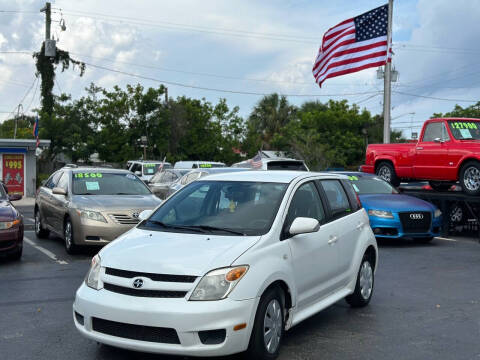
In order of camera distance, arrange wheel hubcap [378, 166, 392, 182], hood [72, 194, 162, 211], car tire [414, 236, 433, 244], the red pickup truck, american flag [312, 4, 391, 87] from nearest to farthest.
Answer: hood [72, 194, 162, 211] < the red pickup truck < car tire [414, 236, 433, 244] < wheel hubcap [378, 166, 392, 182] < american flag [312, 4, 391, 87]

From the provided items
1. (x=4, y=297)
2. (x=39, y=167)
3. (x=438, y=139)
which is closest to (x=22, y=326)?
(x=4, y=297)

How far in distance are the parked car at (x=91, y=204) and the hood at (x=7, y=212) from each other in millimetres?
974

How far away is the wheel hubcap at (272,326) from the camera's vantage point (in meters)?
4.88

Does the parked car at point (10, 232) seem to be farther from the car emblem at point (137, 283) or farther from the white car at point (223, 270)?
the car emblem at point (137, 283)

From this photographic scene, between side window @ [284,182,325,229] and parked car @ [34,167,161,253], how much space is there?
4.95 metres

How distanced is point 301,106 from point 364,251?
47.2 m

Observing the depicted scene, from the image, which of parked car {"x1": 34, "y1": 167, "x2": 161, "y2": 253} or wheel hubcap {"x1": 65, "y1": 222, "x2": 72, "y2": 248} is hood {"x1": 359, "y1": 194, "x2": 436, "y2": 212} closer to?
parked car {"x1": 34, "y1": 167, "x2": 161, "y2": 253}

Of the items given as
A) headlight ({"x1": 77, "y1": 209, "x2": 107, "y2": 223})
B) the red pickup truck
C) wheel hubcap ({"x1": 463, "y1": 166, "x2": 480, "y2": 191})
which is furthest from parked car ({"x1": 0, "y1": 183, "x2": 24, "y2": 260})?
wheel hubcap ({"x1": 463, "y1": 166, "x2": 480, "y2": 191})

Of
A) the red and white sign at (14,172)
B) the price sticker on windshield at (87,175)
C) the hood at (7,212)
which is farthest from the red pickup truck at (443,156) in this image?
the red and white sign at (14,172)

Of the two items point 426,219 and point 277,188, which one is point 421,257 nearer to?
point 426,219

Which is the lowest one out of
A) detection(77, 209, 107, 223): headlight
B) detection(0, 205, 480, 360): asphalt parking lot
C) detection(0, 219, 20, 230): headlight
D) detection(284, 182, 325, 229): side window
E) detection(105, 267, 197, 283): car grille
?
detection(0, 205, 480, 360): asphalt parking lot

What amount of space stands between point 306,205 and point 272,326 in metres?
1.45

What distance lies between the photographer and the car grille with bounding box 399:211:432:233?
41.0 feet

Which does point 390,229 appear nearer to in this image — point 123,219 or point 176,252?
point 123,219
